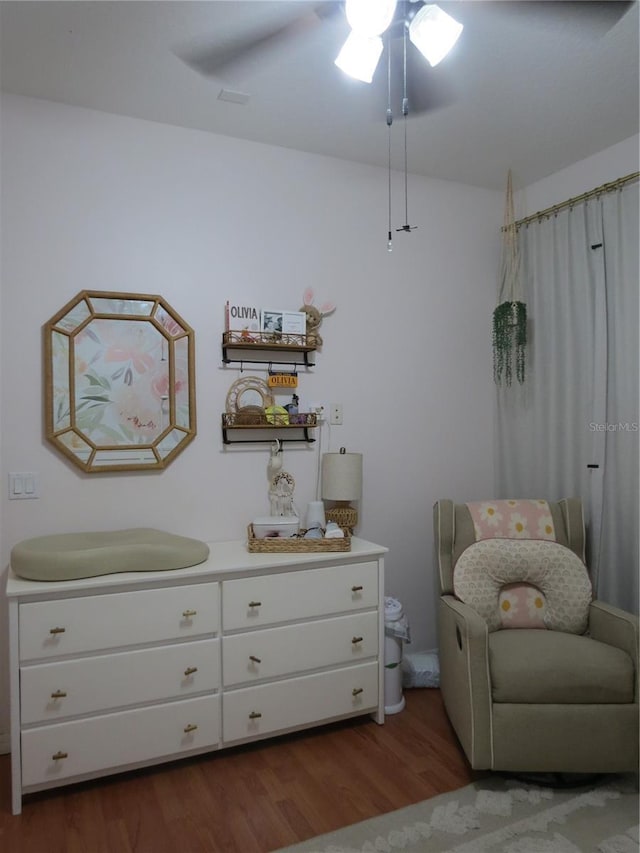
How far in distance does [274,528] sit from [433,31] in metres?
1.92

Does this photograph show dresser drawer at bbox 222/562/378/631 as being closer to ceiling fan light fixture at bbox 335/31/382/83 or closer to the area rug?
the area rug

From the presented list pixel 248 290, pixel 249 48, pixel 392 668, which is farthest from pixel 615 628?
Result: pixel 249 48

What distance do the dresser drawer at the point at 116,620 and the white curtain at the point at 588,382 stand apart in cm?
186

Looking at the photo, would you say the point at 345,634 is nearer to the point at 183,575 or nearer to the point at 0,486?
the point at 183,575

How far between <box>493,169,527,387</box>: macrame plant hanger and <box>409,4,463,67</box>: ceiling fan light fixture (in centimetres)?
172

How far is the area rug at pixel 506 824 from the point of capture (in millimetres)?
1863

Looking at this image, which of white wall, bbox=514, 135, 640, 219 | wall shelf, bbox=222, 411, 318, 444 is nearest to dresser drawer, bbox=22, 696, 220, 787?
wall shelf, bbox=222, 411, 318, 444

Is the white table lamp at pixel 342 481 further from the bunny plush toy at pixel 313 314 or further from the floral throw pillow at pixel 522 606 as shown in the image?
the floral throw pillow at pixel 522 606

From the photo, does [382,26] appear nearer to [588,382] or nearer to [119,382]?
[119,382]

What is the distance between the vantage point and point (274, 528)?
262 cm

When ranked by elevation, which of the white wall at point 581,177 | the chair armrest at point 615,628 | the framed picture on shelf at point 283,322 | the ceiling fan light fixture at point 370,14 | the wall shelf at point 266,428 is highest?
the white wall at point 581,177

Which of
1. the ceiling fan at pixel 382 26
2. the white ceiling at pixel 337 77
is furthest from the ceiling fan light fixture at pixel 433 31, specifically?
the white ceiling at pixel 337 77

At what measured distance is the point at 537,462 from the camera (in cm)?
321

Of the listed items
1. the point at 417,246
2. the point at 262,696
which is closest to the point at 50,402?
the point at 262,696
